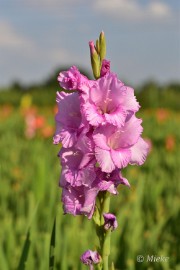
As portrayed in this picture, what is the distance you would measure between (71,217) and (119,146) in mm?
1983

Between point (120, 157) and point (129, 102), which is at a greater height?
point (129, 102)

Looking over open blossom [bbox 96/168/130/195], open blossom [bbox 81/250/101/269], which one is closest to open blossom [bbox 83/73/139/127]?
open blossom [bbox 96/168/130/195]

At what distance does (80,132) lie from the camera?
4.00 ft

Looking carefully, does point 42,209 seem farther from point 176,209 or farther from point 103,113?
point 103,113

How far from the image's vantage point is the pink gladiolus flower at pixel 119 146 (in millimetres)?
1191

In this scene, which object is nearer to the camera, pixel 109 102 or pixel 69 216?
pixel 109 102

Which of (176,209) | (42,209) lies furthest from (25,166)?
(176,209)

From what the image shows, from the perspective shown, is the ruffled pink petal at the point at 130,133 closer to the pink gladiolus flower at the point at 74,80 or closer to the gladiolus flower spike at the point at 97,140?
the gladiolus flower spike at the point at 97,140

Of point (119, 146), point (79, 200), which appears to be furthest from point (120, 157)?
point (79, 200)

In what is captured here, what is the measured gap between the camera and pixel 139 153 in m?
1.27

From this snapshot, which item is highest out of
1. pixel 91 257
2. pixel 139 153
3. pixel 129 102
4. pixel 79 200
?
pixel 129 102

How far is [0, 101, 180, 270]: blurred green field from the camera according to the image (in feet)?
8.33

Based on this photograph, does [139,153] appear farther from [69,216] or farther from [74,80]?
[69,216]

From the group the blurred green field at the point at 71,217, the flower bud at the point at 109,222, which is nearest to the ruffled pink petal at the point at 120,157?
the flower bud at the point at 109,222
